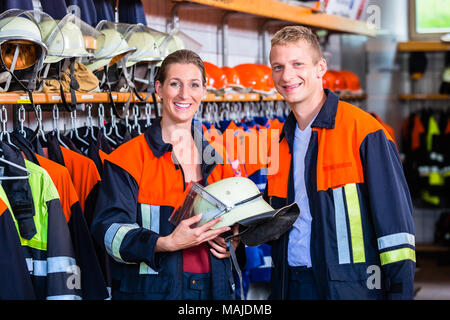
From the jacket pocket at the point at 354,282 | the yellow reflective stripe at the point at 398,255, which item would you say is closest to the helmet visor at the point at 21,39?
the jacket pocket at the point at 354,282

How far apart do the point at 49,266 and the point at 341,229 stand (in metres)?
1.17

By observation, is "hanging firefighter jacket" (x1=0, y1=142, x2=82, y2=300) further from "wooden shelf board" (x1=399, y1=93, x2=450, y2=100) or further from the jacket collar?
"wooden shelf board" (x1=399, y1=93, x2=450, y2=100)

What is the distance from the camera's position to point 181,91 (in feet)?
7.91

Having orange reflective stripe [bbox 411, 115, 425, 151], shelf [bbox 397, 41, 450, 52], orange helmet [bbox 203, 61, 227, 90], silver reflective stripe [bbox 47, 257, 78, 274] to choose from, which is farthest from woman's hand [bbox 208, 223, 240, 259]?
orange reflective stripe [bbox 411, 115, 425, 151]

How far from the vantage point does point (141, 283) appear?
233cm

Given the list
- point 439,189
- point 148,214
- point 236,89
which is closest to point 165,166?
point 148,214

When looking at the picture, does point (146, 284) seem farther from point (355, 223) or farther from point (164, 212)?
point (355, 223)

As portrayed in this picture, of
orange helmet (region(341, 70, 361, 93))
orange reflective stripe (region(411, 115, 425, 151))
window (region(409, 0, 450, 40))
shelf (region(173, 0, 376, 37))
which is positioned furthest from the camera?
window (region(409, 0, 450, 40))

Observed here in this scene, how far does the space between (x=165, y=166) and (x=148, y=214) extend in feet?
0.65

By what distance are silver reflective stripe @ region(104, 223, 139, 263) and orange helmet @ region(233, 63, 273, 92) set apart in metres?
2.61

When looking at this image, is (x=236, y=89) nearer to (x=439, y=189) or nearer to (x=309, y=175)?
(x=309, y=175)

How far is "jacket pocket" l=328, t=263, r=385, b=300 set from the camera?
2.17 metres

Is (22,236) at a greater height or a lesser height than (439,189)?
greater
